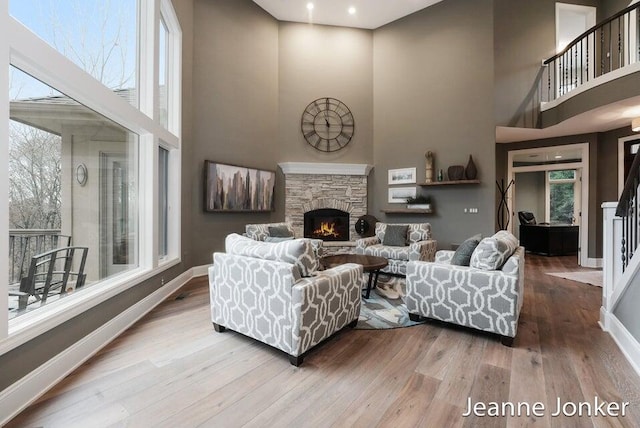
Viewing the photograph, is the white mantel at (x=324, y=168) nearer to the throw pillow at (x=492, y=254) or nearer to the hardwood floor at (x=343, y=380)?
the hardwood floor at (x=343, y=380)

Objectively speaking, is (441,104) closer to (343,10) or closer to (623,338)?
(343,10)

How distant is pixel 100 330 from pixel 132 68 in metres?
2.70

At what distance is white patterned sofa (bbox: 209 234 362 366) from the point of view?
7.45ft

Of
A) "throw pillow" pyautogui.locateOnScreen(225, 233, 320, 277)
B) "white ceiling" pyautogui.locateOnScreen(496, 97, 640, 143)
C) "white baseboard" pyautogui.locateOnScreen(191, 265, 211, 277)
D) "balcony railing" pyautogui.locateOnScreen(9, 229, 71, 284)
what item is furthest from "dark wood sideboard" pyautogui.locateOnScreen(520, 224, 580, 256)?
"balcony railing" pyautogui.locateOnScreen(9, 229, 71, 284)

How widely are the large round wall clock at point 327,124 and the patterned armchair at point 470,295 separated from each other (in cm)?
435

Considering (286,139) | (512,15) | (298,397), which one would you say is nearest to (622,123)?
(512,15)

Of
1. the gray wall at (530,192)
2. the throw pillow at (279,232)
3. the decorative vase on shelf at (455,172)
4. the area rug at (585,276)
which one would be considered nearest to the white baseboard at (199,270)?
the throw pillow at (279,232)

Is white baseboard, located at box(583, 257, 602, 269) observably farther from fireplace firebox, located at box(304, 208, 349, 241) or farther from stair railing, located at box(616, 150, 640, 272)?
fireplace firebox, located at box(304, 208, 349, 241)

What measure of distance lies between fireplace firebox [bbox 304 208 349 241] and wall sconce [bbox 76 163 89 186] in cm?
436

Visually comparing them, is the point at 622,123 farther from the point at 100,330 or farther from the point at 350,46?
the point at 100,330

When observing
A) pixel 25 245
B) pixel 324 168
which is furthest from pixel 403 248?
pixel 25 245

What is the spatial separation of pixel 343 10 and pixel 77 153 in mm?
5872

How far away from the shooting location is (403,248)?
5.08 meters

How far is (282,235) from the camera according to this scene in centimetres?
538
